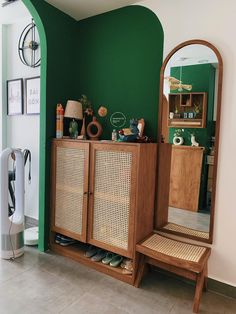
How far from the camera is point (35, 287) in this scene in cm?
197

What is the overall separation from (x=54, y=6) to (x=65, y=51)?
16.9 inches

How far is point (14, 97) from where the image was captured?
331 cm

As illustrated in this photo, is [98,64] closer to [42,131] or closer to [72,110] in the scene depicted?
[72,110]

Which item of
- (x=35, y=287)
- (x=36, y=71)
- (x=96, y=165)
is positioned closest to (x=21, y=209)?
(x=35, y=287)

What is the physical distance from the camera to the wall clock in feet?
9.90

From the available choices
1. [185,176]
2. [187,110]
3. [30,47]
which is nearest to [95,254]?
[185,176]

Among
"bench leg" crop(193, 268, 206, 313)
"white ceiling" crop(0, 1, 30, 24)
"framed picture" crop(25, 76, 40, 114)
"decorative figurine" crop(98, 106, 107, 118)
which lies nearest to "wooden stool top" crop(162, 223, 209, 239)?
"bench leg" crop(193, 268, 206, 313)

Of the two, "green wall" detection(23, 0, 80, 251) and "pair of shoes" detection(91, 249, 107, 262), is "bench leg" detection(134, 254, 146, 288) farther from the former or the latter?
"green wall" detection(23, 0, 80, 251)

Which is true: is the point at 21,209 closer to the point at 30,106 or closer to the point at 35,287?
the point at 35,287

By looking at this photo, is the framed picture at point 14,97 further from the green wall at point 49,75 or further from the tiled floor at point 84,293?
the tiled floor at point 84,293

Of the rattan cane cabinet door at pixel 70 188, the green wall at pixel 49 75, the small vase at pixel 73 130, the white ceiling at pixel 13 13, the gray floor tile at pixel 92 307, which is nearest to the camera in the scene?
the gray floor tile at pixel 92 307

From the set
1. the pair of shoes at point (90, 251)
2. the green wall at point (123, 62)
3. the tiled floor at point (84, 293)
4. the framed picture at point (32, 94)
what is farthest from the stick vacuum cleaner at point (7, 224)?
the green wall at point (123, 62)

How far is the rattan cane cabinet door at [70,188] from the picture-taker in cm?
231

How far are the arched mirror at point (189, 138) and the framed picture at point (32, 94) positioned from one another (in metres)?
1.67
